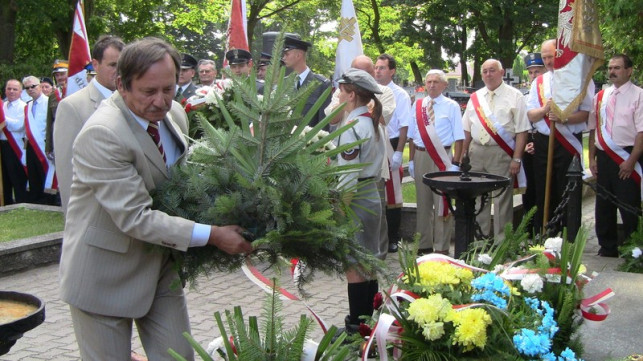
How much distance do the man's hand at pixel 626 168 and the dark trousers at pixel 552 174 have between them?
500 mm

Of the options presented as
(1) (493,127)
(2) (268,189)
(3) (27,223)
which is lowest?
(3) (27,223)

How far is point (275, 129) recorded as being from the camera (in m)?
2.98

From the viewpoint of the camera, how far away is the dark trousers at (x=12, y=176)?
12.6 metres

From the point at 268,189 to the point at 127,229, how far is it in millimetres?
546

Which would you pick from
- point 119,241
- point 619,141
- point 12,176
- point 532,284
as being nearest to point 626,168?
point 619,141

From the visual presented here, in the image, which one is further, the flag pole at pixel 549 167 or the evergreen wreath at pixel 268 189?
the flag pole at pixel 549 167

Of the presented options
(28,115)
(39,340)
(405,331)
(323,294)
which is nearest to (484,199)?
(323,294)

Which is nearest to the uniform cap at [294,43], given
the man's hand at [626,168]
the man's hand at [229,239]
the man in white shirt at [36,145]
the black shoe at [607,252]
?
the man's hand at [626,168]

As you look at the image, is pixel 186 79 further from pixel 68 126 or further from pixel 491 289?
pixel 491 289

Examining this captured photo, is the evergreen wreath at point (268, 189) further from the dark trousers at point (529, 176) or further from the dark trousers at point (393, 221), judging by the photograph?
the dark trousers at point (529, 176)

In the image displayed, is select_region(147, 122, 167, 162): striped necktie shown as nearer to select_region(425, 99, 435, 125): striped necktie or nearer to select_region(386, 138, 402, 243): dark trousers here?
select_region(425, 99, 435, 125): striped necktie

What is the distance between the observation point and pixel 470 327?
3.24m

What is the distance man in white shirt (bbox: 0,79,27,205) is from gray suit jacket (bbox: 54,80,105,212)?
8.75 metres

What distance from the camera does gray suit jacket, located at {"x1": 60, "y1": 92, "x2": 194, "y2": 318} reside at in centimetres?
287
